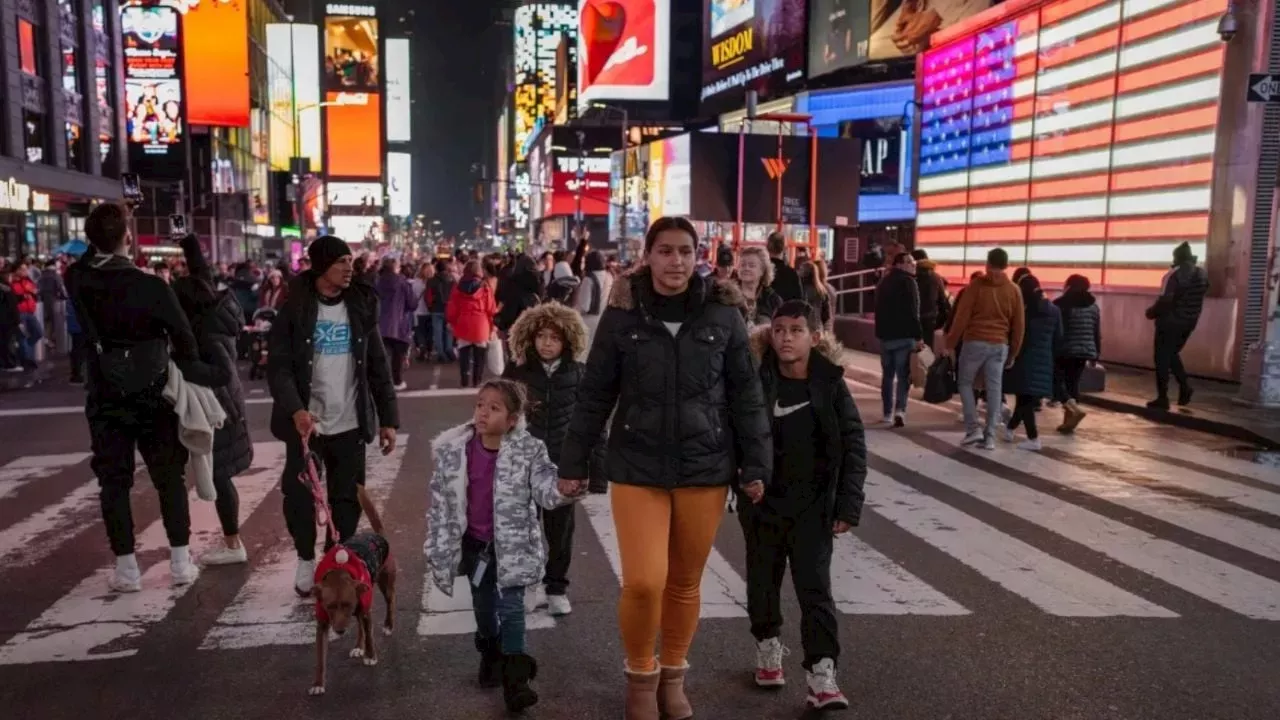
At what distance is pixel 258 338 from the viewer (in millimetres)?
17609

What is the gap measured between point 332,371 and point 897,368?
26.0 feet

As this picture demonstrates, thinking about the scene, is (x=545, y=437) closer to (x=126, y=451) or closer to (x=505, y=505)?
(x=505, y=505)

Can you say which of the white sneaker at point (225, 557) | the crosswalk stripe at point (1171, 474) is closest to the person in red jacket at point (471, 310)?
the crosswalk stripe at point (1171, 474)

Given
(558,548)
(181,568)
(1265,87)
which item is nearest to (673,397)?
(558,548)

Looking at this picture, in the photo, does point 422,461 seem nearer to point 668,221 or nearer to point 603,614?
point 603,614

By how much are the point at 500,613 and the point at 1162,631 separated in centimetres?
344

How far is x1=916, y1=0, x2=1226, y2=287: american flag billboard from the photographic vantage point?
1756 centimetres

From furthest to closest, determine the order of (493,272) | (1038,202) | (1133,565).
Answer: (1038,202)
(493,272)
(1133,565)

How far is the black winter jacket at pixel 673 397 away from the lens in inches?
165

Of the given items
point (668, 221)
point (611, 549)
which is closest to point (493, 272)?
point (611, 549)

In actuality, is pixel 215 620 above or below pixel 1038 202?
below

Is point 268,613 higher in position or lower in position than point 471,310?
lower

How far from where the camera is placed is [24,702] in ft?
15.3

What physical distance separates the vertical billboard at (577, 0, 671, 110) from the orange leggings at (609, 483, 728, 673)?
8449 cm
